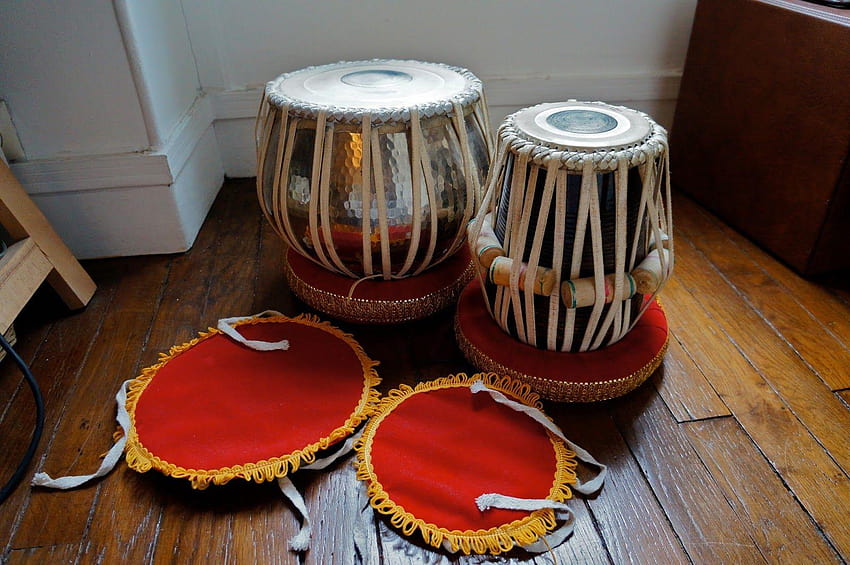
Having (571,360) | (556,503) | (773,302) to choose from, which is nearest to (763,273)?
(773,302)

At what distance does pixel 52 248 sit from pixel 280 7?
0.90 meters

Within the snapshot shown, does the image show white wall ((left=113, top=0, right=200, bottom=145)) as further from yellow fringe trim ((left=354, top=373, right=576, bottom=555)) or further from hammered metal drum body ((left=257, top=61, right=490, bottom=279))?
yellow fringe trim ((left=354, top=373, right=576, bottom=555))

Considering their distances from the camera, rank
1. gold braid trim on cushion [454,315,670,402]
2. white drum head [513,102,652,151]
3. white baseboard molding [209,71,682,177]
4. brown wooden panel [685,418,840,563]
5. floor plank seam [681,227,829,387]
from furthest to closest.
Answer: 1. white baseboard molding [209,71,682,177]
2. floor plank seam [681,227,829,387]
3. gold braid trim on cushion [454,315,670,402]
4. white drum head [513,102,652,151]
5. brown wooden panel [685,418,840,563]

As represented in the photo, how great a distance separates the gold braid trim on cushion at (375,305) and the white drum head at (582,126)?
1.33ft

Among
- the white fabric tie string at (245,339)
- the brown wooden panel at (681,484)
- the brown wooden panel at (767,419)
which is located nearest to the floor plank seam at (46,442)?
the white fabric tie string at (245,339)

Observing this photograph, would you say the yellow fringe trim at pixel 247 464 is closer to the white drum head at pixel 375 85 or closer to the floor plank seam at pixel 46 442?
the floor plank seam at pixel 46 442

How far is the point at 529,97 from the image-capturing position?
187 cm

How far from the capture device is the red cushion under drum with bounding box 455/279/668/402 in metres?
1.07

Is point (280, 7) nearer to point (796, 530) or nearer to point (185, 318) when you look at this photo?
point (185, 318)

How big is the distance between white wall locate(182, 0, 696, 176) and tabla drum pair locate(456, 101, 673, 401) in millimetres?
785

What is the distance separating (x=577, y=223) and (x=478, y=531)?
0.50 meters

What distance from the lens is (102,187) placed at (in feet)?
4.66

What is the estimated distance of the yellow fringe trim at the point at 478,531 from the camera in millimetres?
858

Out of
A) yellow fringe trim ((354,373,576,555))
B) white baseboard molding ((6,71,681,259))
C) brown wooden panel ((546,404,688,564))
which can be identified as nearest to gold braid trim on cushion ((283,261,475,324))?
yellow fringe trim ((354,373,576,555))
